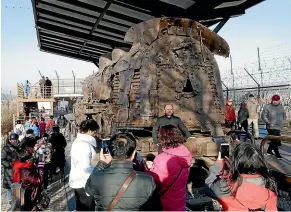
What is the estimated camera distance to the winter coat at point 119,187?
2.77 metres

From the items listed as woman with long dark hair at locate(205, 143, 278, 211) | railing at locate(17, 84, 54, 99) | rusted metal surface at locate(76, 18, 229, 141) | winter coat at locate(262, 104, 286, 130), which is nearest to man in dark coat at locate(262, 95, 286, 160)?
winter coat at locate(262, 104, 286, 130)

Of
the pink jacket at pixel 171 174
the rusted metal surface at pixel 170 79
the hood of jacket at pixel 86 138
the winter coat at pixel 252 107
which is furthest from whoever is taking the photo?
the winter coat at pixel 252 107

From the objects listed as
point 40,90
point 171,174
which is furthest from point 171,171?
point 40,90

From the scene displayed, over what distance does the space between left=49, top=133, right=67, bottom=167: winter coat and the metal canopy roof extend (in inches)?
225

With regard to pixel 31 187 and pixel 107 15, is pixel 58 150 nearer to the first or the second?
pixel 31 187

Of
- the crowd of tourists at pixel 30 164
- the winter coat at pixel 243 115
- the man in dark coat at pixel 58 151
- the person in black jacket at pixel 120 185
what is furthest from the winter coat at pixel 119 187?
the winter coat at pixel 243 115

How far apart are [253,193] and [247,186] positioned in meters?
0.07

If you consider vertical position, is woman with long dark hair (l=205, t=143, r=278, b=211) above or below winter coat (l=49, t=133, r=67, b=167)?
above

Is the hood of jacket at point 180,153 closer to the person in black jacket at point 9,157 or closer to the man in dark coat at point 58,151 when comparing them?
the person in black jacket at point 9,157

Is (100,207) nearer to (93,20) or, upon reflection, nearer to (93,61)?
(93,20)

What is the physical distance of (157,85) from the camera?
823cm

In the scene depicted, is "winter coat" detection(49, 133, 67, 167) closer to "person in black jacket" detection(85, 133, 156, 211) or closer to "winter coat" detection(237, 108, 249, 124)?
"person in black jacket" detection(85, 133, 156, 211)

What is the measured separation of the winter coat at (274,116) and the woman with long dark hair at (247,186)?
230 inches

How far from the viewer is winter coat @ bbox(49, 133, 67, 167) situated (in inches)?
329
